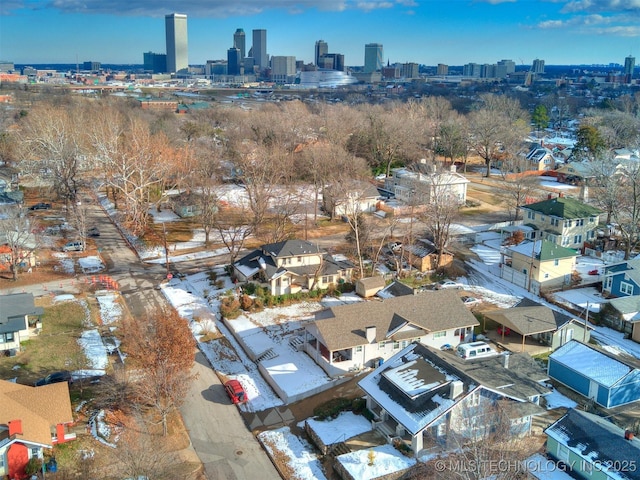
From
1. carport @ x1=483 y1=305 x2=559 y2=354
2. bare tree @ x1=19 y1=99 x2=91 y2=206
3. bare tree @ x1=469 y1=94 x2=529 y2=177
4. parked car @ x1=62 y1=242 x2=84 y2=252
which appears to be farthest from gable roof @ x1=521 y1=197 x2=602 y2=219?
bare tree @ x1=19 y1=99 x2=91 y2=206

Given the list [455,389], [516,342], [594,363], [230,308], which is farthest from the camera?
[230,308]

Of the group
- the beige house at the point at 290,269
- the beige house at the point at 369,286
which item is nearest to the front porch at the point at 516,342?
the beige house at the point at 369,286

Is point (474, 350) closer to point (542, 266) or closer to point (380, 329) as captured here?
point (380, 329)

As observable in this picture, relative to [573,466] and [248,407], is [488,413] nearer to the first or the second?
[573,466]

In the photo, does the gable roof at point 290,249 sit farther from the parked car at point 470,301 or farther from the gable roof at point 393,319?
the parked car at point 470,301

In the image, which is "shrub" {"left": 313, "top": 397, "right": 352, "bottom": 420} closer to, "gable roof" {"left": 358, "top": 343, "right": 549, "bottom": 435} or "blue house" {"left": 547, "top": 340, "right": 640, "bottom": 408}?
"gable roof" {"left": 358, "top": 343, "right": 549, "bottom": 435}

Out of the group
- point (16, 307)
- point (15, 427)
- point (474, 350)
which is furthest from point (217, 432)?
point (16, 307)

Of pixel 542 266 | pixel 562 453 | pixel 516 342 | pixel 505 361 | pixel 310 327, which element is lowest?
pixel 516 342

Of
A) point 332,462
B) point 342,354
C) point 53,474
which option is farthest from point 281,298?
point 53,474

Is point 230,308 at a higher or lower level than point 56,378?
higher
